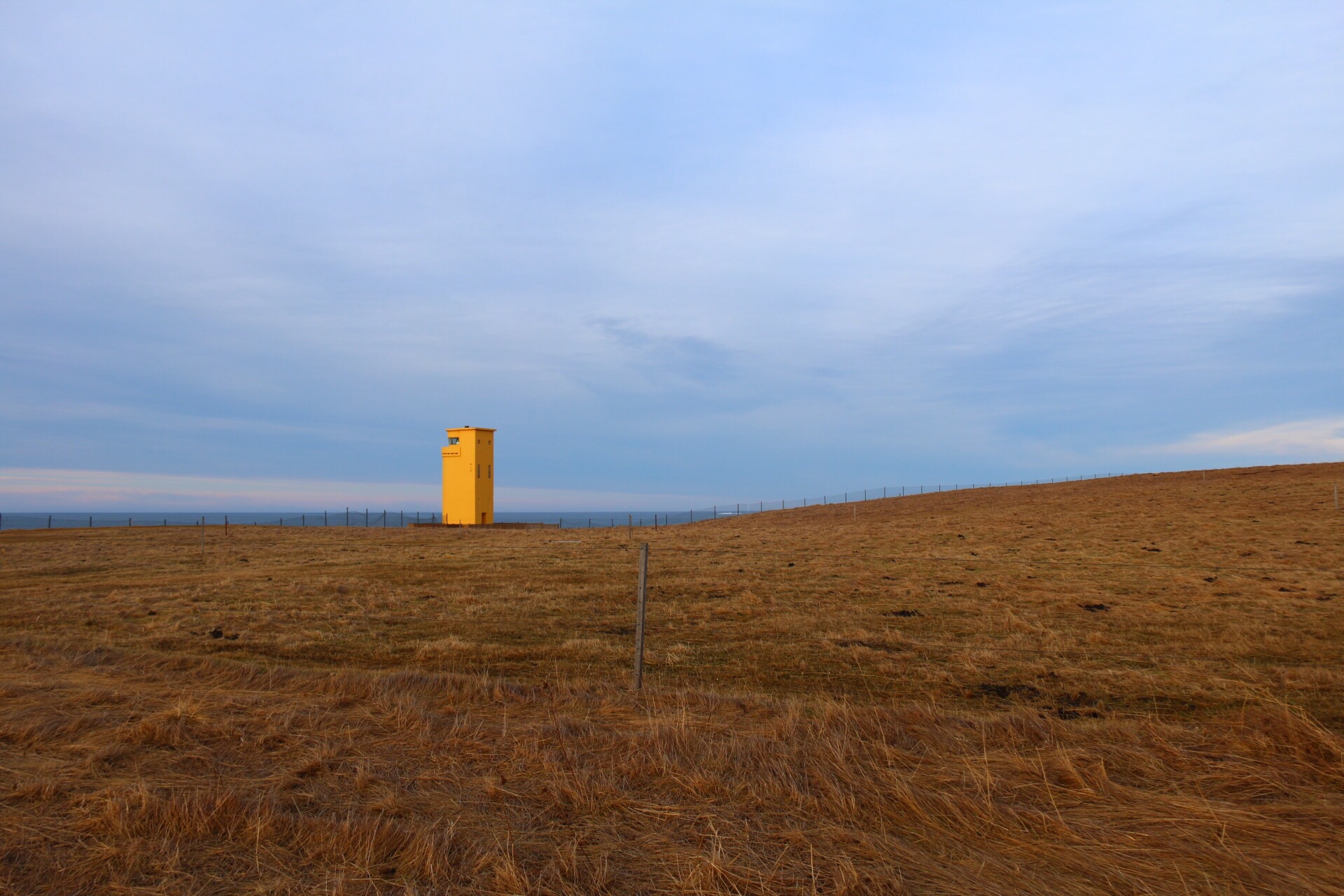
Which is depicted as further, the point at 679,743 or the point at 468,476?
the point at 468,476

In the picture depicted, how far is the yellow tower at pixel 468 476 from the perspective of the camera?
49.2m

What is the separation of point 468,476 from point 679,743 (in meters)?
45.1

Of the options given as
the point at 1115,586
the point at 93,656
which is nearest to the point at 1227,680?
the point at 1115,586

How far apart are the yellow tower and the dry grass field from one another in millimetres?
31769

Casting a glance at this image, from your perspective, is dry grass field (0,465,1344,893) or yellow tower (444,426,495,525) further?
yellow tower (444,426,495,525)

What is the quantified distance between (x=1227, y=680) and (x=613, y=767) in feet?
26.0

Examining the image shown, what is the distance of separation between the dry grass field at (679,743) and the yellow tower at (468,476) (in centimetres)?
3177

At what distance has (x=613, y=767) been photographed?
19.0 feet

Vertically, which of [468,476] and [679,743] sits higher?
[468,476]

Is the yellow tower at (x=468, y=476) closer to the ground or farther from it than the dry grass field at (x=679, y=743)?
farther from it

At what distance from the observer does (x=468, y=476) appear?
49469 millimetres

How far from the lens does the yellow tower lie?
4925 centimetres

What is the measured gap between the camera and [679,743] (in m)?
6.27

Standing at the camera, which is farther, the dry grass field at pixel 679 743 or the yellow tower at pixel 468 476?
the yellow tower at pixel 468 476
